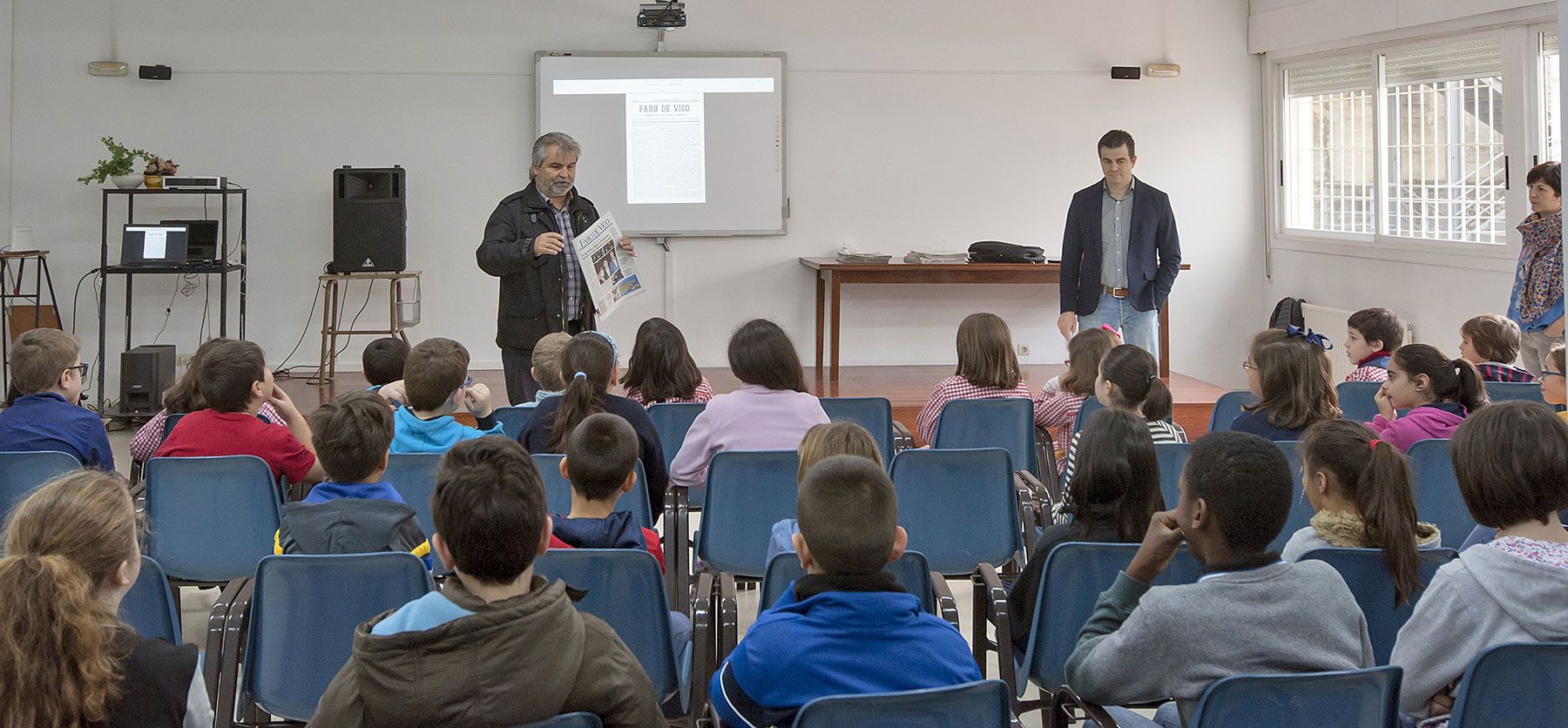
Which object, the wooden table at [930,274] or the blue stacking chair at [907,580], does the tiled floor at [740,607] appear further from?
the wooden table at [930,274]

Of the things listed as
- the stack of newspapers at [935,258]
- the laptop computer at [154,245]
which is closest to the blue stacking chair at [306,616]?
the laptop computer at [154,245]

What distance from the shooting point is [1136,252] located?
6.26 meters

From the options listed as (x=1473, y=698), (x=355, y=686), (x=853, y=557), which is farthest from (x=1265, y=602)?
(x=355, y=686)

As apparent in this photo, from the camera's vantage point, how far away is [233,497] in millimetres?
3430

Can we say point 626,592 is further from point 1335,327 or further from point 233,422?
point 1335,327

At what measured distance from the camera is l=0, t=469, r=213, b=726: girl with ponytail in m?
1.63

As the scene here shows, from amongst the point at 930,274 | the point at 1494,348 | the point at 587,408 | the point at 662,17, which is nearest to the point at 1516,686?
the point at 587,408

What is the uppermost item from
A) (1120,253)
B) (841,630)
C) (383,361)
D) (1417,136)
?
(1417,136)

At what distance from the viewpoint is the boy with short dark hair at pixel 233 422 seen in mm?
3600

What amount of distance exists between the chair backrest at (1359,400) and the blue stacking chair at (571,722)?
3.73 m

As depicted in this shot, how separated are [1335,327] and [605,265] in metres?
5.08

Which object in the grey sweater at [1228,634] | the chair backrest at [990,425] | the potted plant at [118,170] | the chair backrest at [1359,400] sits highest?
the potted plant at [118,170]

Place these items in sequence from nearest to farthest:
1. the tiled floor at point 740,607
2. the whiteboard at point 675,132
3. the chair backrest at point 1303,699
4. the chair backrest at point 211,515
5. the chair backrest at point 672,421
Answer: the chair backrest at point 1303,699 < the chair backrest at point 211,515 < the tiled floor at point 740,607 < the chair backrest at point 672,421 < the whiteboard at point 675,132

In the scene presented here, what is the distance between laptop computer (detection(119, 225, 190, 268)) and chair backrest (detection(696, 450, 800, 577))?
559 centimetres
